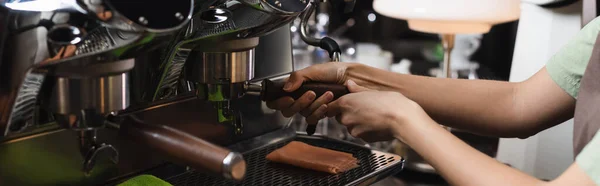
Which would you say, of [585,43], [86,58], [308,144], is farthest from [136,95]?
[585,43]

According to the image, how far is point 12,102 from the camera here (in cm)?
56

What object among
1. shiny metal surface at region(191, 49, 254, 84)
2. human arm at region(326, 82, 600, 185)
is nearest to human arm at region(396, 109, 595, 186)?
human arm at region(326, 82, 600, 185)

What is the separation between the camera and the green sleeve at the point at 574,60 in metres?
0.88

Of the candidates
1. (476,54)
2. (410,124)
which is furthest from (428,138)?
(476,54)

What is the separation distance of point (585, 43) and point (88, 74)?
690 millimetres

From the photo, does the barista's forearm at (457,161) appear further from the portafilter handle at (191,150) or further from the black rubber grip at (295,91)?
the portafilter handle at (191,150)

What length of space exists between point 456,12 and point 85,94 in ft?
2.95

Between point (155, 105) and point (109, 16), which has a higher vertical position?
point (109, 16)

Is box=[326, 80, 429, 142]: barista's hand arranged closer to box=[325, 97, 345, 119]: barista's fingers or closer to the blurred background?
box=[325, 97, 345, 119]: barista's fingers

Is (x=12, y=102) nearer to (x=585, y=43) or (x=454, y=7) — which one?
(x=585, y=43)

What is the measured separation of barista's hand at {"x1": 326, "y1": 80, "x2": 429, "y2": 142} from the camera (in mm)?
773

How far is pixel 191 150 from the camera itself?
1.79 ft

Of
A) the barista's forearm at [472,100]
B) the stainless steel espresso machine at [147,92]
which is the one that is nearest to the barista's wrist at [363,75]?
the barista's forearm at [472,100]

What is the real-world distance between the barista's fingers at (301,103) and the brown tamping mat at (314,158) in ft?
0.18
